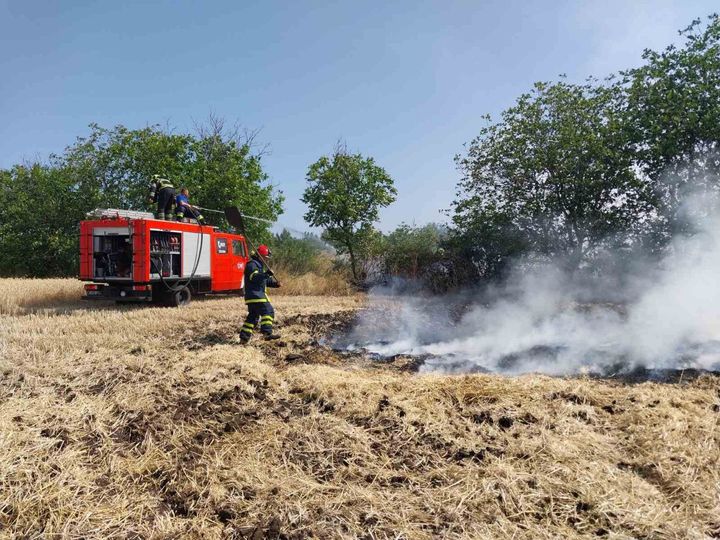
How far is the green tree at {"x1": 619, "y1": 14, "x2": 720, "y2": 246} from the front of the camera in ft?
39.7

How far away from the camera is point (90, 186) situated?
22688mm

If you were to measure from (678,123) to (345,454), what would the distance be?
530 inches

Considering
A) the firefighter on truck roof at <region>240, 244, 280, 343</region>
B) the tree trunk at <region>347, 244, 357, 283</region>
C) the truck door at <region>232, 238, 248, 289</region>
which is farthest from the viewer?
the tree trunk at <region>347, 244, 357, 283</region>

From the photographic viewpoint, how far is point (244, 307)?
460 inches

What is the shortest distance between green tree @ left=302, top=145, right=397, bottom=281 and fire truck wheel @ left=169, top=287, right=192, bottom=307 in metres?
6.30

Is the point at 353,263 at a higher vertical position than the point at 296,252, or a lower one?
lower

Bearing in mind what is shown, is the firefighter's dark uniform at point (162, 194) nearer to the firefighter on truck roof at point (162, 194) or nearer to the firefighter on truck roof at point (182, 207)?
the firefighter on truck roof at point (162, 194)

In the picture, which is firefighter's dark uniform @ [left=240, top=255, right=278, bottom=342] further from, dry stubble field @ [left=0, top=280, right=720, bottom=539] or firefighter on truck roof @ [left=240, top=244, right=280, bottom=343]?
dry stubble field @ [left=0, top=280, right=720, bottom=539]

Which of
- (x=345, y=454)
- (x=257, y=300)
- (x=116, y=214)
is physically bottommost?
(x=345, y=454)

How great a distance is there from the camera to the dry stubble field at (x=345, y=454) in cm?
281

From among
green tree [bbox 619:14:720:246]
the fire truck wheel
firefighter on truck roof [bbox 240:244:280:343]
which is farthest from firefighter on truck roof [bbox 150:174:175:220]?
green tree [bbox 619:14:720:246]

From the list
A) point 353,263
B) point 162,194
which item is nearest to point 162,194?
point 162,194

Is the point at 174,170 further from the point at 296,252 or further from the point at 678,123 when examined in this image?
the point at 678,123

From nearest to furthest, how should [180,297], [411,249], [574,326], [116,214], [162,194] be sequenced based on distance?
[574,326], [116,214], [162,194], [180,297], [411,249]
